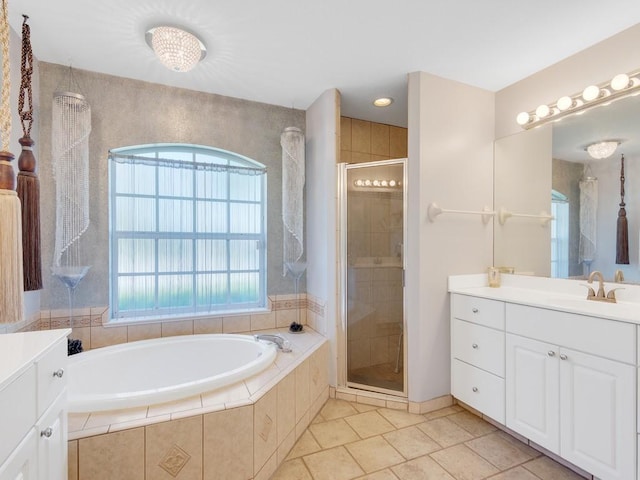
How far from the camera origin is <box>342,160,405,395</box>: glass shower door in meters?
2.38

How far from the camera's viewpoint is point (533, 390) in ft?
5.57

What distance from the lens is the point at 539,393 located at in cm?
167

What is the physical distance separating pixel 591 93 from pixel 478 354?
1.72 m

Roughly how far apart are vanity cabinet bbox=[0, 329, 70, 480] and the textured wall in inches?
49.3

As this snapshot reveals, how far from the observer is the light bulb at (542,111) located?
2.07 metres

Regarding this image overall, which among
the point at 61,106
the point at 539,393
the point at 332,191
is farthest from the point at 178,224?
the point at 539,393

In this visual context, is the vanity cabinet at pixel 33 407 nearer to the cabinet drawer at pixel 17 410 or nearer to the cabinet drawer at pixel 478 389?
the cabinet drawer at pixel 17 410

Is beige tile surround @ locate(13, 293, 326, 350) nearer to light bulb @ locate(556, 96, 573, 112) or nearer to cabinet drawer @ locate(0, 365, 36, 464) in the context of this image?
cabinet drawer @ locate(0, 365, 36, 464)

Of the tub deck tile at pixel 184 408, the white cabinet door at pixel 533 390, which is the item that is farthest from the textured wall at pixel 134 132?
the white cabinet door at pixel 533 390

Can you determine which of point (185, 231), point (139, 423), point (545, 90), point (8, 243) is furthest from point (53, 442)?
point (545, 90)

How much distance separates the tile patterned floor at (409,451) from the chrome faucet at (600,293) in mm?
951

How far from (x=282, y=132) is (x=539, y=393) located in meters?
Answer: 2.55

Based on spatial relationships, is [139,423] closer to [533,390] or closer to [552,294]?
[533,390]

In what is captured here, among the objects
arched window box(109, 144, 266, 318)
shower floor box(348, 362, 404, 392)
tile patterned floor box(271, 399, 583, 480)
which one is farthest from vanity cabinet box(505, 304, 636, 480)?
arched window box(109, 144, 266, 318)
